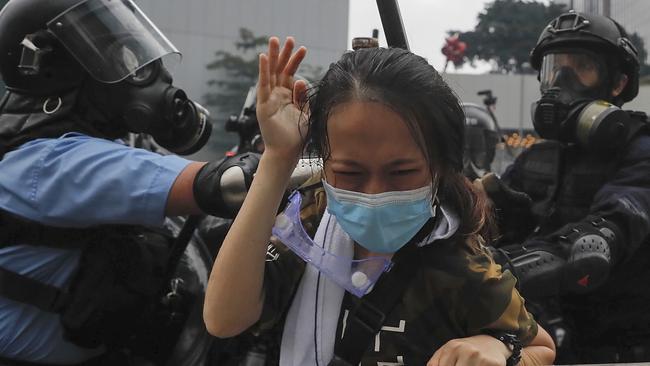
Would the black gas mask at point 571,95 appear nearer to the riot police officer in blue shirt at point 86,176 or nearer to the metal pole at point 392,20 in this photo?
the metal pole at point 392,20

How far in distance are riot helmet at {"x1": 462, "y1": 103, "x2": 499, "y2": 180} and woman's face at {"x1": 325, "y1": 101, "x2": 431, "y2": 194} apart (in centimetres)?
199

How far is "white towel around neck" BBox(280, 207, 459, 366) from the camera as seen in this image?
1252 millimetres

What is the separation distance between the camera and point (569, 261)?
82.4 inches

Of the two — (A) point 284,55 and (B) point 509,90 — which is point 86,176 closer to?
(A) point 284,55

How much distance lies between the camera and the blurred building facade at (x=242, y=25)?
15.5m

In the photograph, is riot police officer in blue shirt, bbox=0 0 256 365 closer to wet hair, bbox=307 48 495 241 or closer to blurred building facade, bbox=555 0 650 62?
wet hair, bbox=307 48 495 241

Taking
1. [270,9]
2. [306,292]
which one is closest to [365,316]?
[306,292]

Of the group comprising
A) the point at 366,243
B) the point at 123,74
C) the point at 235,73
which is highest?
the point at 123,74

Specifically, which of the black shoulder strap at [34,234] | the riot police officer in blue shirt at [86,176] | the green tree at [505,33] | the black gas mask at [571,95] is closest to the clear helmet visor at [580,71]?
the black gas mask at [571,95]

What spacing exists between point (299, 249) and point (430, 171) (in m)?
0.29

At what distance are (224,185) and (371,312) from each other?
0.55 metres

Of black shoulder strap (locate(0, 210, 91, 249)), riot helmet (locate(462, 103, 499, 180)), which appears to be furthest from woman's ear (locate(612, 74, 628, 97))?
black shoulder strap (locate(0, 210, 91, 249))

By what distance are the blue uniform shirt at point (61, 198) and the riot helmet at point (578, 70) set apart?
5.22ft

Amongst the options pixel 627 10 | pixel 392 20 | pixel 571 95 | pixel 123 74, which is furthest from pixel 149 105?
pixel 627 10
